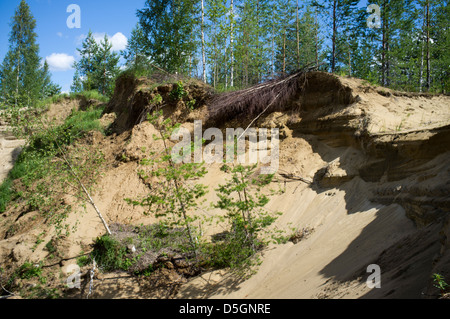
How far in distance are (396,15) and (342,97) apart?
32.0 ft

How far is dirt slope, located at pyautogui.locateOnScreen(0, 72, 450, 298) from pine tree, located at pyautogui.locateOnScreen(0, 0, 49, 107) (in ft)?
56.7

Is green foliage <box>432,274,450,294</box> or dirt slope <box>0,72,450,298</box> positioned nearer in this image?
green foliage <box>432,274,450,294</box>

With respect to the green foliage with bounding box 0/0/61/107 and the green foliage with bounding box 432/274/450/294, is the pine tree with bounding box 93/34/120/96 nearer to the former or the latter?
the green foliage with bounding box 0/0/61/107

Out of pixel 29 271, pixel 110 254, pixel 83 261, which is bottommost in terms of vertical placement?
pixel 29 271

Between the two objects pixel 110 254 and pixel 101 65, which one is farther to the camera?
pixel 101 65

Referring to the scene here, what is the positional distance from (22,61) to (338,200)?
27.8m

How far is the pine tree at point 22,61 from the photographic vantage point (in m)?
23.8

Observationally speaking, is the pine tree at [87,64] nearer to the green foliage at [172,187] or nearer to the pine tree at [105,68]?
the pine tree at [105,68]

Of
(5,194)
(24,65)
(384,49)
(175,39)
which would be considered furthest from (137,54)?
(24,65)

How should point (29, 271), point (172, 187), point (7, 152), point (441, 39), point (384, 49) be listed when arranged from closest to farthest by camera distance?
point (172, 187)
point (29, 271)
point (441, 39)
point (7, 152)
point (384, 49)

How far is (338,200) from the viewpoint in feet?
22.0

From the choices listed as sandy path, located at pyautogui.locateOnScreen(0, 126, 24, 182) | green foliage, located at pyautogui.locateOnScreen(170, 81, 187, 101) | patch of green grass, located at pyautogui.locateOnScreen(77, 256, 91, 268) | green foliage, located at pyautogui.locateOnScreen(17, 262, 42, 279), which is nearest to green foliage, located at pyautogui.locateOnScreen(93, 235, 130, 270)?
patch of green grass, located at pyautogui.locateOnScreen(77, 256, 91, 268)

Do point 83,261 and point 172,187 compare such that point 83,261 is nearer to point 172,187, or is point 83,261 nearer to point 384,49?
point 172,187

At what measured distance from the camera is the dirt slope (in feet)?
13.9
